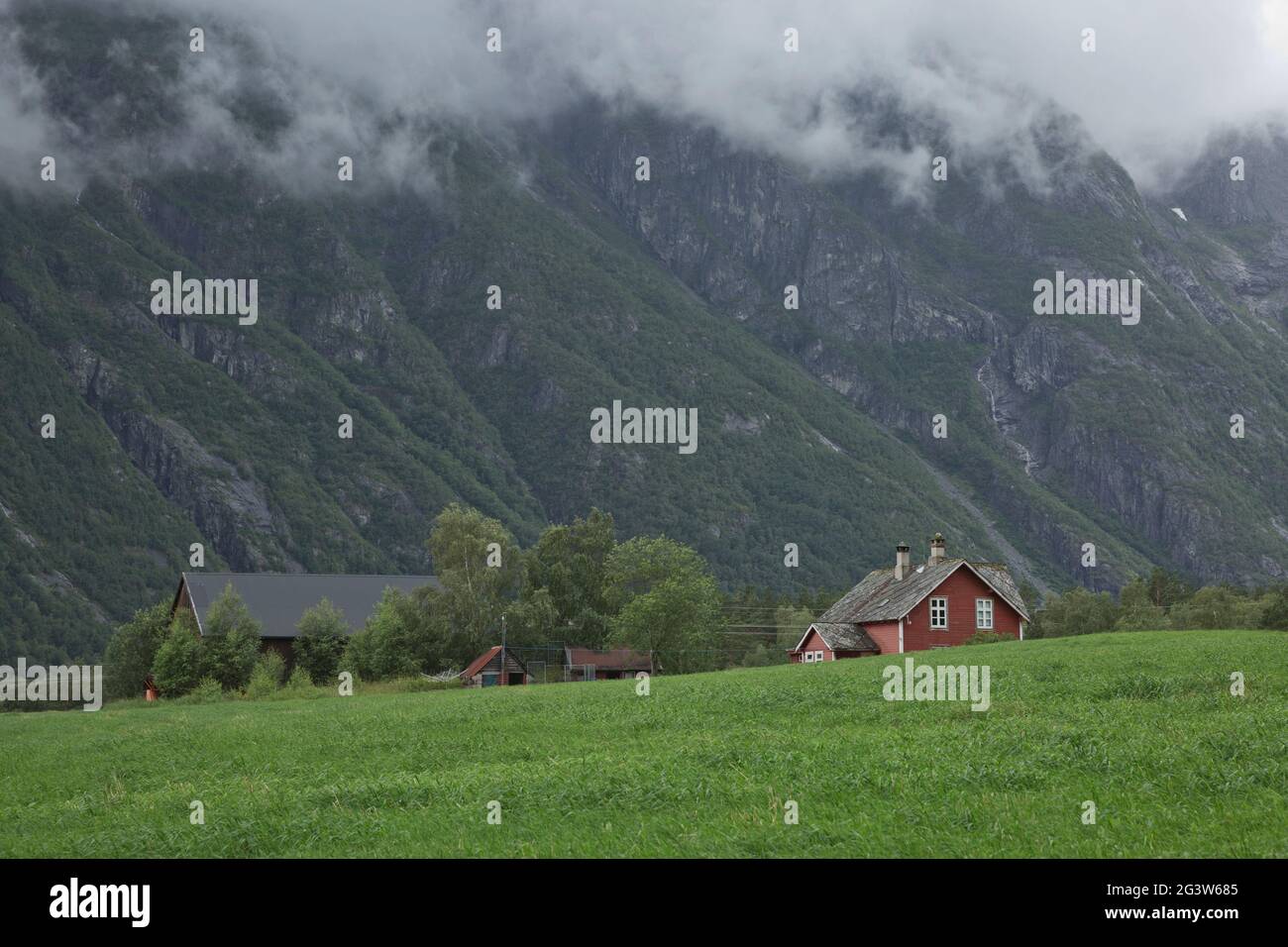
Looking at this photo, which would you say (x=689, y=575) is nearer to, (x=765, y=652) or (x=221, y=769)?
(x=765, y=652)

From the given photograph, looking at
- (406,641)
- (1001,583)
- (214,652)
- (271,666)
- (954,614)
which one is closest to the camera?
(954,614)

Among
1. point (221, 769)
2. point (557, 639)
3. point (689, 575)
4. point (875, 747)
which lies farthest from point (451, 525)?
point (875, 747)

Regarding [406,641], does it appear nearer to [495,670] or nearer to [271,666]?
[495,670]

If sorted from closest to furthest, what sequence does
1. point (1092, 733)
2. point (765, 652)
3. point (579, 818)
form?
1. point (579, 818)
2. point (1092, 733)
3. point (765, 652)

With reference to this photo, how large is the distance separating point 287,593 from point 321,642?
1794 centimetres

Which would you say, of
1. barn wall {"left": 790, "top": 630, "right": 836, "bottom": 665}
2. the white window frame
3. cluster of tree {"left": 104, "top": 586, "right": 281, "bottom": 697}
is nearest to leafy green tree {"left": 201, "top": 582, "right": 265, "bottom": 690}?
cluster of tree {"left": 104, "top": 586, "right": 281, "bottom": 697}

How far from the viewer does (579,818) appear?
20453 mm

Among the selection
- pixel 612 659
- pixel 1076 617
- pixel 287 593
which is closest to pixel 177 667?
pixel 287 593

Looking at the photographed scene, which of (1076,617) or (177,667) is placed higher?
(1076,617)

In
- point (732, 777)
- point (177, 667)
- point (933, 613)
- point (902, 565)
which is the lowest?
point (732, 777)

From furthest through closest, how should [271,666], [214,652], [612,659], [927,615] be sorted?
[612,659]
[214,652]
[271,666]
[927,615]

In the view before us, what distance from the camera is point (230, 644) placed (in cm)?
8444

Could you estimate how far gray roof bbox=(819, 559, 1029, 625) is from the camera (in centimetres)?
7500
